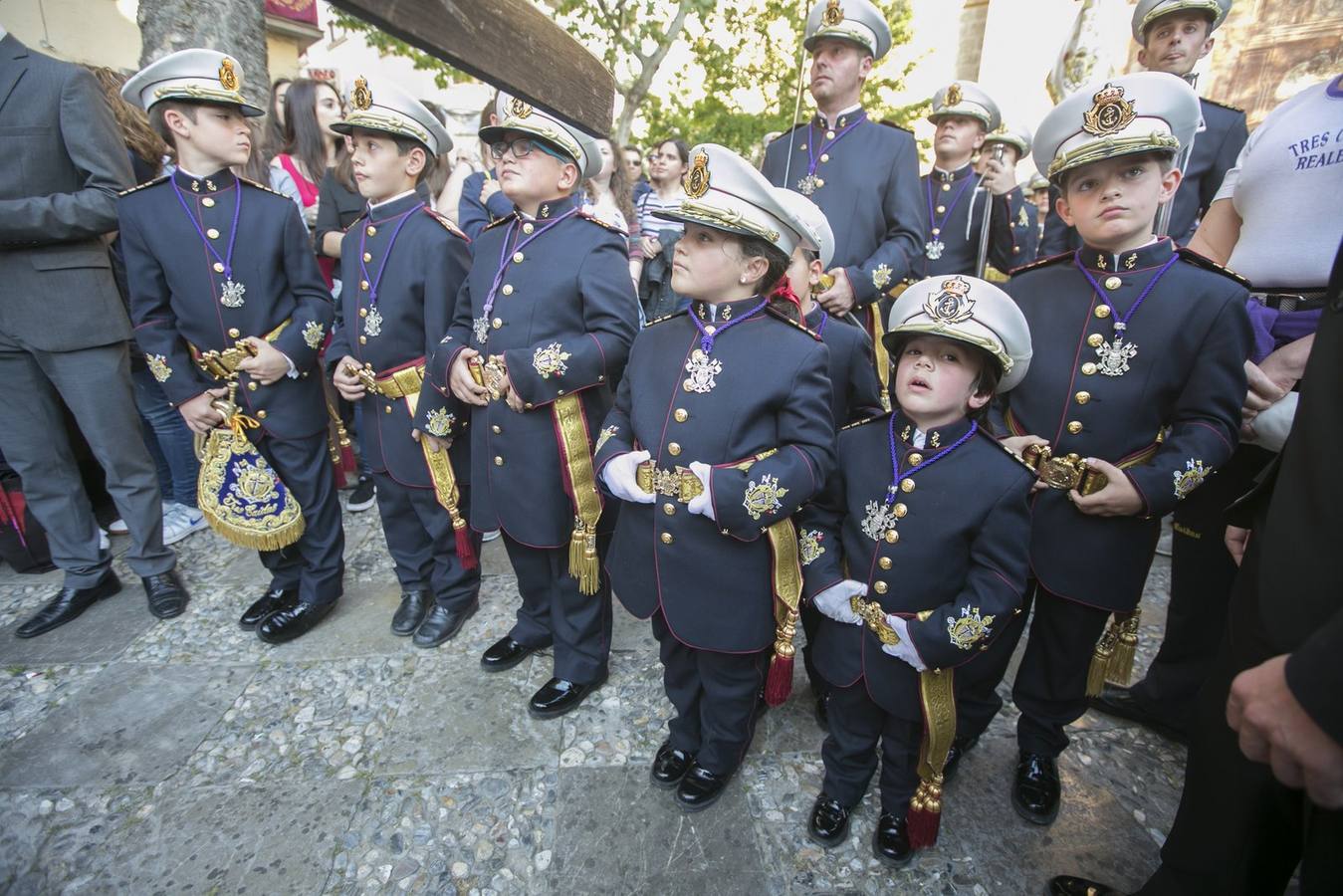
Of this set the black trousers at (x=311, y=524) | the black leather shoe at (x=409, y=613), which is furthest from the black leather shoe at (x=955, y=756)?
the black trousers at (x=311, y=524)

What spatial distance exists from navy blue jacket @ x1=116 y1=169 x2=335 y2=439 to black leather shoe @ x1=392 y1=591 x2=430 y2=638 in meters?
0.98

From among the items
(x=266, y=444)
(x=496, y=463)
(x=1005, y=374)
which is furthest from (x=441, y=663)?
(x=1005, y=374)

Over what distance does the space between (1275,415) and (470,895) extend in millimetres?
2698

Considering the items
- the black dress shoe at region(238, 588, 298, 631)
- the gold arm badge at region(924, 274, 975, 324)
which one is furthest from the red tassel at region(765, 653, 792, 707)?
the black dress shoe at region(238, 588, 298, 631)

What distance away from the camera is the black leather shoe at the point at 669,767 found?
2.27 meters

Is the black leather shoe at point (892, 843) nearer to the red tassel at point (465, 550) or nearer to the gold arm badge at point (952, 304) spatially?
the gold arm badge at point (952, 304)

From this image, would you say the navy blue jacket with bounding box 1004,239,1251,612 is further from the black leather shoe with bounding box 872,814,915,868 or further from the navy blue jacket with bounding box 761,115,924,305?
the navy blue jacket with bounding box 761,115,924,305

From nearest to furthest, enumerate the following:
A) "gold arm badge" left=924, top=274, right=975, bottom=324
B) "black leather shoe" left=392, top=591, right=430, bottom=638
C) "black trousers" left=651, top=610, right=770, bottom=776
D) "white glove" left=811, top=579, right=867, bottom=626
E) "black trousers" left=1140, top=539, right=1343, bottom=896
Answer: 1. "black trousers" left=1140, top=539, right=1343, bottom=896
2. "gold arm badge" left=924, top=274, right=975, bottom=324
3. "white glove" left=811, top=579, right=867, bottom=626
4. "black trousers" left=651, top=610, right=770, bottom=776
5. "black leather shoe" left=392, top=591, right=430, bottom=638

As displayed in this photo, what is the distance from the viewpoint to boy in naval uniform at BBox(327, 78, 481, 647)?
8.64ft

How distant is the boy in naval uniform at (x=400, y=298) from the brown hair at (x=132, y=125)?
5.76 feet

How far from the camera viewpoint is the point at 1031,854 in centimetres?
202

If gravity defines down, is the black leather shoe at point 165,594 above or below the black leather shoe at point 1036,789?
below

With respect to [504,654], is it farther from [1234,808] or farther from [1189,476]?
[1189,476]

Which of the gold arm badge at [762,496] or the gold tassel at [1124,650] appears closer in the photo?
the gold arm badge at [762,496]
